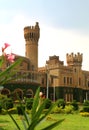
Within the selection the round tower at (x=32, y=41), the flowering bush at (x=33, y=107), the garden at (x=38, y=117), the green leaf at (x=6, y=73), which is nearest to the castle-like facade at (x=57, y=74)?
the round tower at (x=32, y=41)

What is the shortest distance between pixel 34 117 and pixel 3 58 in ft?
2.76

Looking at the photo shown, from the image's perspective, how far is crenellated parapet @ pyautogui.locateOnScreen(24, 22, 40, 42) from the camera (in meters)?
67.1

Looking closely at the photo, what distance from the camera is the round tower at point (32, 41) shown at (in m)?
65.9

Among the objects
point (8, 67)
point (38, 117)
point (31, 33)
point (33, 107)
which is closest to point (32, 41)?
point (31, 33)

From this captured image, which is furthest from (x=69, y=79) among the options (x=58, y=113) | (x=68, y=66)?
(x=58, y=113)

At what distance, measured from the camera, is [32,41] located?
2630 inches

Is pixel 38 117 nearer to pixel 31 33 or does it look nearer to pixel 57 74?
pixel 57 74

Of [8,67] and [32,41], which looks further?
[32,41]

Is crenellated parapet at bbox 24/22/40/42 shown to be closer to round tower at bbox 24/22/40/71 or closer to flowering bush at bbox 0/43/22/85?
round tower at bbox 24/22/40/71

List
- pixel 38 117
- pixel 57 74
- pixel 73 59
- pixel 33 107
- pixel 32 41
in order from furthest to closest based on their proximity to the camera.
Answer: pixel 73 59 → pixel 32 41 → pixel 57 74 → pixel 33 107 → pixel 38 117

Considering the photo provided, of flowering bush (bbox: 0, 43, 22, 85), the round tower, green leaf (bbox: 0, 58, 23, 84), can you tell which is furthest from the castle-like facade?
green leaf (bbox: 0, 58, 23, 84)

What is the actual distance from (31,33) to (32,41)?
1457 mm

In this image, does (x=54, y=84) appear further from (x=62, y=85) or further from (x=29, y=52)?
(x=29, y=52)

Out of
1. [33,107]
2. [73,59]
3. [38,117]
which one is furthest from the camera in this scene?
[73,59]
